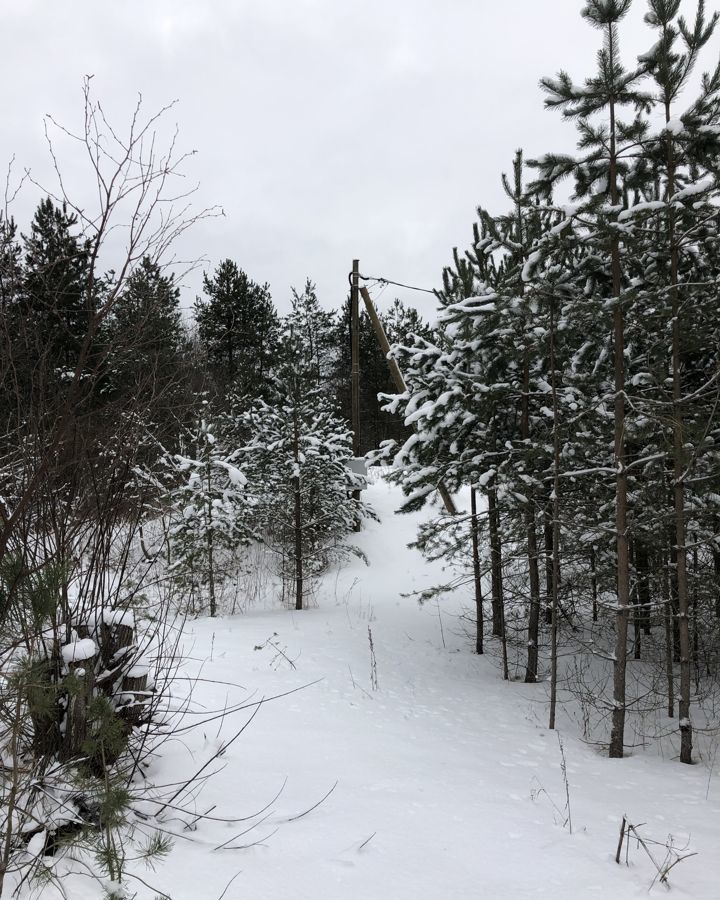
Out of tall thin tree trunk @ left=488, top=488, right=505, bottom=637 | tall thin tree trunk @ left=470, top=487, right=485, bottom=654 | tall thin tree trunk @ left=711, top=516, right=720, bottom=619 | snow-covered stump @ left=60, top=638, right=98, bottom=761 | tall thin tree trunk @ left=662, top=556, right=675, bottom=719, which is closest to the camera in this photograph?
snow-covered stump @ left=60, top=638, right=98, bottom=761

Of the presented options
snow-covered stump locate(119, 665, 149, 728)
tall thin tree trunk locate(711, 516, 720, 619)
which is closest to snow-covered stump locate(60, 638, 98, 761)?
snow-covered stump locate(119, 665, 149, 728)

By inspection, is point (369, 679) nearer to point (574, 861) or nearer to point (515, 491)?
point (515, 491)

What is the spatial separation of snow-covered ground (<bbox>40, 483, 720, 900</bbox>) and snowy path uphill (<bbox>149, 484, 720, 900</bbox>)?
1cm

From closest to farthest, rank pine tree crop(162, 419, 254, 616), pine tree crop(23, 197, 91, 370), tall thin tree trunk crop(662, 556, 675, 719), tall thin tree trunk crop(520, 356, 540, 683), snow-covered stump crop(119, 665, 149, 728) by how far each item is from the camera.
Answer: pine tree crop(23, 197, 91, 370) < snow-covered stump crop(119, 665, 149, 728) < tall thin tree trunk crop(662, 556, 675, 719) < tall thin tree trunk crop(520, 356, 540, 683) < pine tree crop(162, 419, 254, 616)

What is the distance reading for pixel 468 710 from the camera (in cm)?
685

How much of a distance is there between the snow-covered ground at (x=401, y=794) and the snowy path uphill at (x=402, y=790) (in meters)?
0.01

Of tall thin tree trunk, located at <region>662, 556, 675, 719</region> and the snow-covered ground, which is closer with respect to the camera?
the snow-covered ground

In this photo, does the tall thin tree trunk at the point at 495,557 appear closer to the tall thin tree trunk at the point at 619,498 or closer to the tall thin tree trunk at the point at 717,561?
the tall thin tree trunk at the point at 619,498

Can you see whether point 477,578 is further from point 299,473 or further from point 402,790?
point 402,790

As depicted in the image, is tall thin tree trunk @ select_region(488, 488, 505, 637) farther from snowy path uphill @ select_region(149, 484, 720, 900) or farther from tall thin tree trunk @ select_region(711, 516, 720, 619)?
tall thin tree trunk @ select_region(711, 516, 720, 619)

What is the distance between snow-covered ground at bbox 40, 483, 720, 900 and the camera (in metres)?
2.99

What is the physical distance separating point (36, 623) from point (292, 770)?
96.3 inches

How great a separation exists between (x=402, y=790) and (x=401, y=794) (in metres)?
0.08

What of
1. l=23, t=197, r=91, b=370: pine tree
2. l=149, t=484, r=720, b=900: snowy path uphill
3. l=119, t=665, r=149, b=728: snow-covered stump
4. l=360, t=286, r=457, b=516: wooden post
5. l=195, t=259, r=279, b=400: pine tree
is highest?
l=195, t=259, r=279, b=400: pine tree
